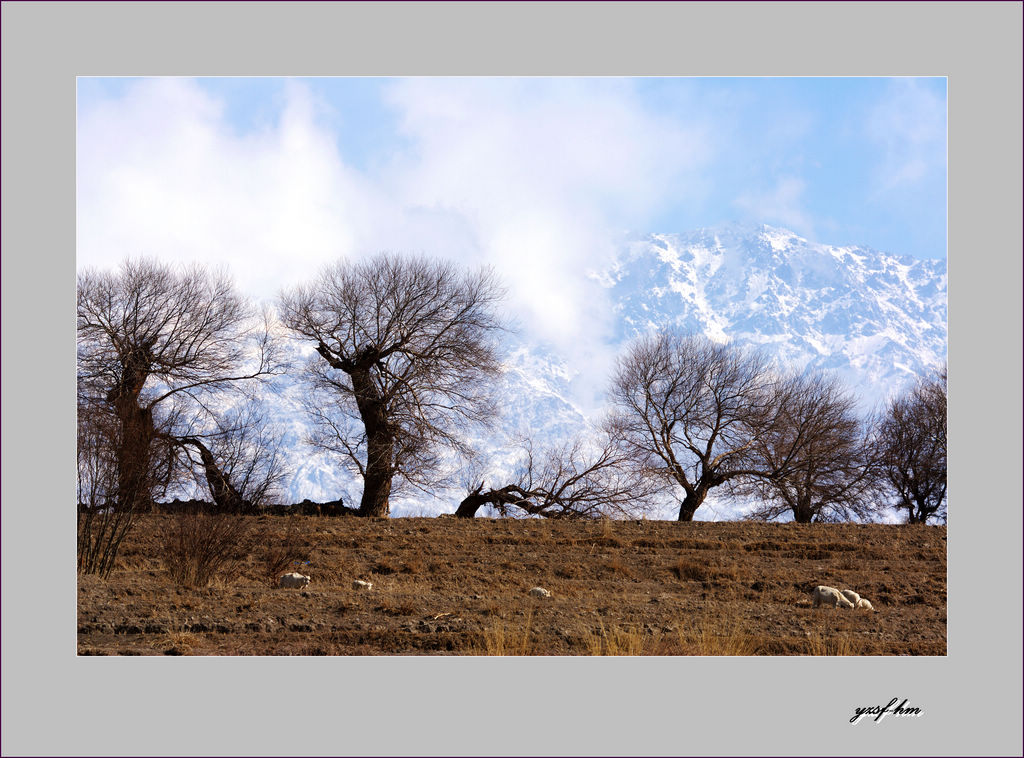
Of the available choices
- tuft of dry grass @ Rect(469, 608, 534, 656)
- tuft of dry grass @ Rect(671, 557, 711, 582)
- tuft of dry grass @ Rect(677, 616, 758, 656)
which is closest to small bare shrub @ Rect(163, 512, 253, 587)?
tuft of dry grass @ Rect(469, 608, 534, 656)

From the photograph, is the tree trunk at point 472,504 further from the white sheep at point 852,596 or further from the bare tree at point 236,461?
the white sheep at point 852,596

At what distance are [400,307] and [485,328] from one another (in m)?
1.76

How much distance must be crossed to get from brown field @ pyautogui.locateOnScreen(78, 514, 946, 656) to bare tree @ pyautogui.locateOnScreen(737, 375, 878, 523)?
8.03m

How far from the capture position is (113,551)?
1166 cm

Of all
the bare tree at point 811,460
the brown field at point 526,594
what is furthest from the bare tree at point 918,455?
the brown field at point 526,594

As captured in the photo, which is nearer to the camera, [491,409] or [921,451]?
[491,409]

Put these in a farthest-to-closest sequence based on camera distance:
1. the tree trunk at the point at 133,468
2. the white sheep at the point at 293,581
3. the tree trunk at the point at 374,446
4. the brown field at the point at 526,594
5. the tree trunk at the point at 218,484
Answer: the tree trunk at the point at 374,446, the tree trunk at the point at 218,484, the tree trunk at the point at 133,468, the white sheep at the point at 293,581, the brown field at the point at 526,594

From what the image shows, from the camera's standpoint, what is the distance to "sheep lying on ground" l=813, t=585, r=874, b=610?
1083cm

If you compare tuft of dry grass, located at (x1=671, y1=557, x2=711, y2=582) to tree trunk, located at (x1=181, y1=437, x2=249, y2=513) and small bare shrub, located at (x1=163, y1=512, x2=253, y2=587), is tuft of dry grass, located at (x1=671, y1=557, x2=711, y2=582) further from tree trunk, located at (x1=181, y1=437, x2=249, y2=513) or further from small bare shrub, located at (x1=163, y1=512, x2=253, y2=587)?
tree trunk, located at (x1=181, y1=437, x2=249, y2=513)

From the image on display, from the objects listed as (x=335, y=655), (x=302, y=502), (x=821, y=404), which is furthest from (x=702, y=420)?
(x=335, y=655)

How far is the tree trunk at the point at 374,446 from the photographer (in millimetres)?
20016

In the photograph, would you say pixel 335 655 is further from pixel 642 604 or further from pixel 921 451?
pixel 921 451

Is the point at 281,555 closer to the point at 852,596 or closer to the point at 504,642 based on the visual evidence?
the point at 504,642

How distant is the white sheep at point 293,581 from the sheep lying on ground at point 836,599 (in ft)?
18.5
